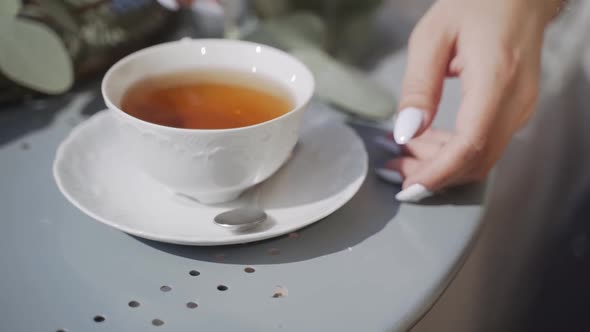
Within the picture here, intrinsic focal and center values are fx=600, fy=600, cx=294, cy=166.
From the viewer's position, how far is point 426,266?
1.59ft

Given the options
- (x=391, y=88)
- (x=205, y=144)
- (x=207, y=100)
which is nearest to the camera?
(x=205, y=144)

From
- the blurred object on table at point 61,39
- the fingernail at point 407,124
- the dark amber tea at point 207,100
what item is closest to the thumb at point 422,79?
the fingernail at point 407,124

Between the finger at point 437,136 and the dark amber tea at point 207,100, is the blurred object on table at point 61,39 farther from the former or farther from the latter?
the finger at point 437,136

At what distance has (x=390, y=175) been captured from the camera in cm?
58

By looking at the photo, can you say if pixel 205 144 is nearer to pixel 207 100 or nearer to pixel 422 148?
pixel 207 100

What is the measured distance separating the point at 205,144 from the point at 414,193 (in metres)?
0.20

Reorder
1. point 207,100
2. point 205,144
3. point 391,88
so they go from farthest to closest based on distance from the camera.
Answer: point 391,88 < point 207,100 < point 205,144

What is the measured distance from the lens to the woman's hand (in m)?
0.53

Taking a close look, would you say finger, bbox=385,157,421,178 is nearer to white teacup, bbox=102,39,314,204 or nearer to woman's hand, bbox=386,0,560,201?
woman's hand, bbox=386,0,560,201

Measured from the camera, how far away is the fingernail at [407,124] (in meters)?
0.52

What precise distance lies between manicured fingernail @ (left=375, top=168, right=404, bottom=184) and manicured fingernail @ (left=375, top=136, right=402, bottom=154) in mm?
38

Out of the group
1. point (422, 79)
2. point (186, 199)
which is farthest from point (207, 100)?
point (422, 79)

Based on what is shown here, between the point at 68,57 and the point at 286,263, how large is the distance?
341 mm

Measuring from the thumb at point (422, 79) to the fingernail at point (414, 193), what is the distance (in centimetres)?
5
